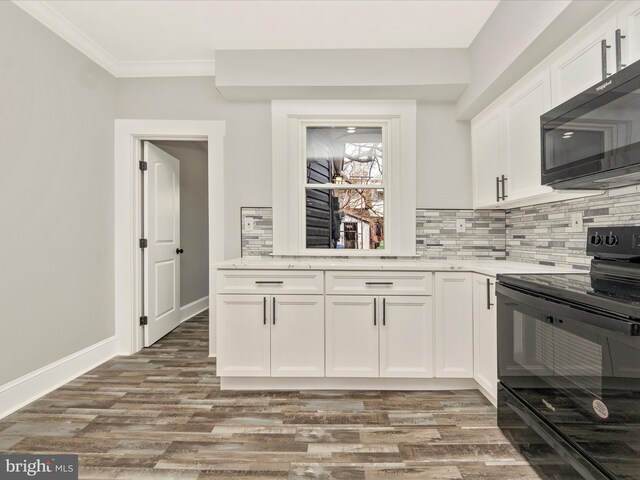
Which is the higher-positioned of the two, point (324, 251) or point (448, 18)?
point (448, 18)

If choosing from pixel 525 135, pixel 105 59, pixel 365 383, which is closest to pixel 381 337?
pixel 365 383

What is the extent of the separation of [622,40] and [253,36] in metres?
2.22

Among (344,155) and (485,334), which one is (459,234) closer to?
(485,334)

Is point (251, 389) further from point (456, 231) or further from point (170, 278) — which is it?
point (456, 231)

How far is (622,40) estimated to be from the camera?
4.70 feet

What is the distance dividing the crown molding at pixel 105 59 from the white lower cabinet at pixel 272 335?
2.06 metres

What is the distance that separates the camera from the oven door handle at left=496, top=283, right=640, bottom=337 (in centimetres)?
104

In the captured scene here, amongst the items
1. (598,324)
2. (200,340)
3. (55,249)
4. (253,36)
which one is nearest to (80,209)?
(55,249)

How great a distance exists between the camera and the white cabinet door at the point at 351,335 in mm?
2335

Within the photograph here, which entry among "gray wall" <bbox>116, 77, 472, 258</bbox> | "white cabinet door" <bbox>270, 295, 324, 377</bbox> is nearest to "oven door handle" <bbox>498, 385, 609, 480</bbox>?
"white cabinet door" <bbox>270, 295, 324, 377</bbox>

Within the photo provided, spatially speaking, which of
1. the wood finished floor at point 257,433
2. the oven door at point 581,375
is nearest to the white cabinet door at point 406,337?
the wood finished floor at point 257,433

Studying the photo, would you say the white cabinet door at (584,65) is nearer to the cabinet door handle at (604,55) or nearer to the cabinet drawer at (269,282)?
the cabinet door handle at (604,55)

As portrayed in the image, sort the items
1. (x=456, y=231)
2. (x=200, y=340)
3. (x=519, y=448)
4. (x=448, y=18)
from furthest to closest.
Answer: (x=200, y=340)
(x=456, y=231)
(x=448, y=18)
(x=519, y=448)

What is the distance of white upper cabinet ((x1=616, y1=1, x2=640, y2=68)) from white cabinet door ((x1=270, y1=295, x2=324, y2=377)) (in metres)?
1.97
